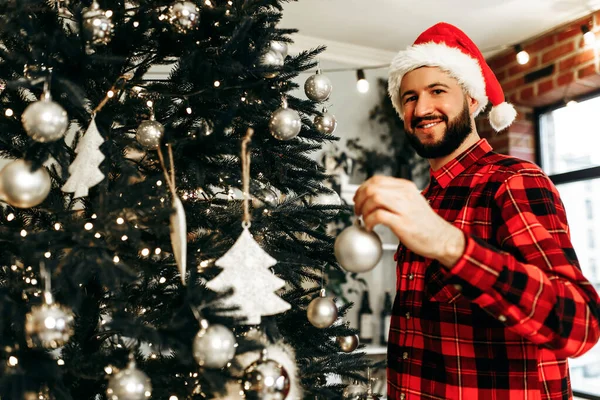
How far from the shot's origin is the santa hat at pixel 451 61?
1246 millimetres

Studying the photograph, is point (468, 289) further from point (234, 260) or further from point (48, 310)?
Result: point (48, 310)

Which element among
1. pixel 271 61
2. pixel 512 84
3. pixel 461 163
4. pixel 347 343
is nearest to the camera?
pixel 271 61

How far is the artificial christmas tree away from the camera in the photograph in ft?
2.18

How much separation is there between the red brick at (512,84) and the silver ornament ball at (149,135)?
3.02 m

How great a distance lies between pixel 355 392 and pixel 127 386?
0.50 m

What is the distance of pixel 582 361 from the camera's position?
9.64ft

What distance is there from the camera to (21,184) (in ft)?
2.13

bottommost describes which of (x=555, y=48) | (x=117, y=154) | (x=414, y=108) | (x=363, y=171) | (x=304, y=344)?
(x=304, y=344)

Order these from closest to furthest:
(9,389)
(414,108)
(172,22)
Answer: (9,389), (172,22), (414,108)

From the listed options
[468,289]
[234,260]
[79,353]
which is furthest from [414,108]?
[79,353]

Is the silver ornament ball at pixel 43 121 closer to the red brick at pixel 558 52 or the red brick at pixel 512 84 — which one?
the red brick at pixel 558 52

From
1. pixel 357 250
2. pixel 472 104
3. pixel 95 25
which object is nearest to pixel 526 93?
pixel 472 104

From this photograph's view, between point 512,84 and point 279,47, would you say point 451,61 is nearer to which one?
point 279,47

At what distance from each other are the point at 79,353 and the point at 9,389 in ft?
0.40
